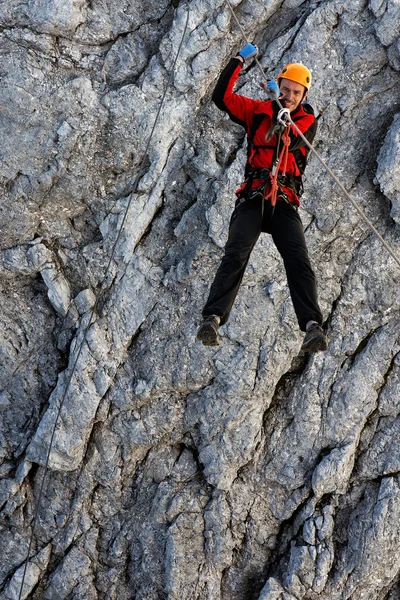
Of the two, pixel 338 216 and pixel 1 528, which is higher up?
pixel 338 216

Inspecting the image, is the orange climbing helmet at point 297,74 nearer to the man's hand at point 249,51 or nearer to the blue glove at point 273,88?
the blue glove at point 273,88

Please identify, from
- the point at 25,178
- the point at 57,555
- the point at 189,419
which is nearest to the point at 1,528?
the point at 57,555

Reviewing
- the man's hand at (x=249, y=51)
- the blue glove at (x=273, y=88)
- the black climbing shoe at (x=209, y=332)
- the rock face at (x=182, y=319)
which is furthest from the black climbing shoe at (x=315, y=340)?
the rock face at (x=182, y=319)

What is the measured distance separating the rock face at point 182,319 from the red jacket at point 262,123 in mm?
2396

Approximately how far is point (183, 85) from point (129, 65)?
36.8 inches

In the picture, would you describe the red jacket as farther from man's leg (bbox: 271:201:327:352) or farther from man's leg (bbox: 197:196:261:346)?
man's leg (bbox: 197:196:261:346)

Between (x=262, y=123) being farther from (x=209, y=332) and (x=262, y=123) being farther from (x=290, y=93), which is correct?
(x=209, y=332)

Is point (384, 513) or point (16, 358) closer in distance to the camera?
point (384, 513)

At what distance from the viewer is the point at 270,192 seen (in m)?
8.41

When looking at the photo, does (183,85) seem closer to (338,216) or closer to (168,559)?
(338,216)

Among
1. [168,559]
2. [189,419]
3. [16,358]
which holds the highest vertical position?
[16,358]

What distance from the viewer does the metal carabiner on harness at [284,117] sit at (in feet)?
26.5

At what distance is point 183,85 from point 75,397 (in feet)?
16.2

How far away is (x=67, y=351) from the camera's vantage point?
460 inches
